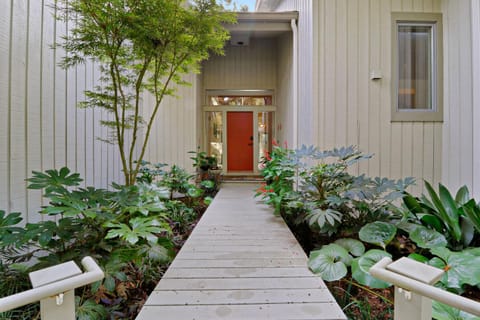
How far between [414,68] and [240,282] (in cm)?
355

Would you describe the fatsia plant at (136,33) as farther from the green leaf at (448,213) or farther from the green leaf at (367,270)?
the green leaf at (448,213)

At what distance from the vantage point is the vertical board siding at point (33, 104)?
167 cm

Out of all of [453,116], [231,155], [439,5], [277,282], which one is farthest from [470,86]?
[231,155]

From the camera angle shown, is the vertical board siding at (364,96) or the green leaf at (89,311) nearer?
the green leaf at (89,311)

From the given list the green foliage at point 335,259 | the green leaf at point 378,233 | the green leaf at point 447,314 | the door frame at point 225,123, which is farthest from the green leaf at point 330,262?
the door frame at point 225,123

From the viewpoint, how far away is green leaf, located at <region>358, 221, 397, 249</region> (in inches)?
70.2

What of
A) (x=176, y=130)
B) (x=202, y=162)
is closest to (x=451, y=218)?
(x=202, y=162)

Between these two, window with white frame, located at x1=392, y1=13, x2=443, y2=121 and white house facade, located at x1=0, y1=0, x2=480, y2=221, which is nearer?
white house facade, located at x1=0, y1=0, x2=480, y2=221

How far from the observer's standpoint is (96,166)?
2.75 m

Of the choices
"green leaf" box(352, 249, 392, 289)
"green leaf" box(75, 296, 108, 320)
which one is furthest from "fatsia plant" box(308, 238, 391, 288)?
"green leaf" box(75, 296, 108, 320)

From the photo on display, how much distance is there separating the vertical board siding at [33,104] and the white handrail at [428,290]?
7.51 ft

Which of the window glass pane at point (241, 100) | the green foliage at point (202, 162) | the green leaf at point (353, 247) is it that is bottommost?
the green leaf at point (353, 247)

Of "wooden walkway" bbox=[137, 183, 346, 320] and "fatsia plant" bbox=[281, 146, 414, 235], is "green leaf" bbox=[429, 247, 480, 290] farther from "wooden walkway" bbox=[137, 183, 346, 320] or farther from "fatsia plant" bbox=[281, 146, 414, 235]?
"wooden walkway" bbox=[137, 183, 346, 320]

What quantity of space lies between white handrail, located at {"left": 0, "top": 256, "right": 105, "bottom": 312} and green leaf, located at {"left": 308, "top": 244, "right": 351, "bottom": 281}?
135cm
